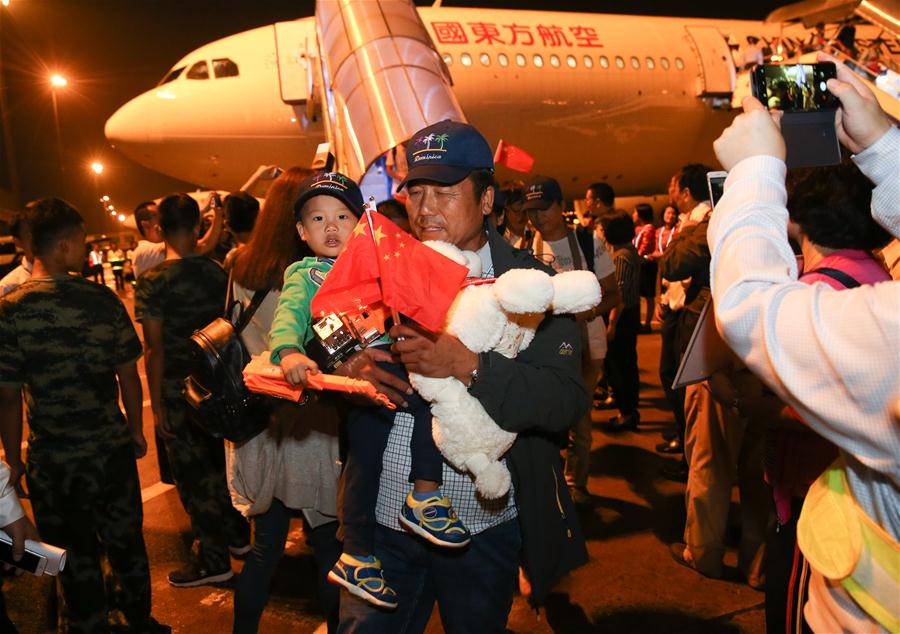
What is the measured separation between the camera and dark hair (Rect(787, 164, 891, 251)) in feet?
6.64

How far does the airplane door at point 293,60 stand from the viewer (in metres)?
11.6

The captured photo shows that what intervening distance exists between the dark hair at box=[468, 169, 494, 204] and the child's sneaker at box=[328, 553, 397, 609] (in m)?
1.18

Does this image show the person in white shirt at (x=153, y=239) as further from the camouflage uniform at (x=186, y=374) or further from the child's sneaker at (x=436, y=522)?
the child's sneaker at (x=436, y=522)

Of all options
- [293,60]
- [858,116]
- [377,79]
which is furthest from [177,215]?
[293,60]

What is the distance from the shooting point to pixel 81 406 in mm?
3113

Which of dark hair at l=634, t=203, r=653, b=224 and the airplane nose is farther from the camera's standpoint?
the airplane nose

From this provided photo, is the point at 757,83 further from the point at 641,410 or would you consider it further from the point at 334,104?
the point at 641,410

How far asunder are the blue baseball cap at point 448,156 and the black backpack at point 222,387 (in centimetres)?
98

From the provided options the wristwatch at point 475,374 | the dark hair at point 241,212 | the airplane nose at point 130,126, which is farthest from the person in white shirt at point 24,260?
the airplane nose at point 130,126

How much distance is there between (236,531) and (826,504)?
3789mm

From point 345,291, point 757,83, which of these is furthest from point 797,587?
point 345,291

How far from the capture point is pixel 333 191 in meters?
2.39

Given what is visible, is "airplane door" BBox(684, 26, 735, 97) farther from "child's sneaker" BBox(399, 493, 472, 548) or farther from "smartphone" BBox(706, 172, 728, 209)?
"child's sneaker" BBox(399, 493, 472, 548)

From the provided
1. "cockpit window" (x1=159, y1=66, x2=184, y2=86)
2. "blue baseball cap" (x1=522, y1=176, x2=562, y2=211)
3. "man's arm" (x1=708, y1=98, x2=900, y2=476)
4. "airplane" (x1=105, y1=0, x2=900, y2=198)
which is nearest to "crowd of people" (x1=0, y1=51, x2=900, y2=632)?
"man's arm" (x1=708, y1=98, x2=900, y2=476)
